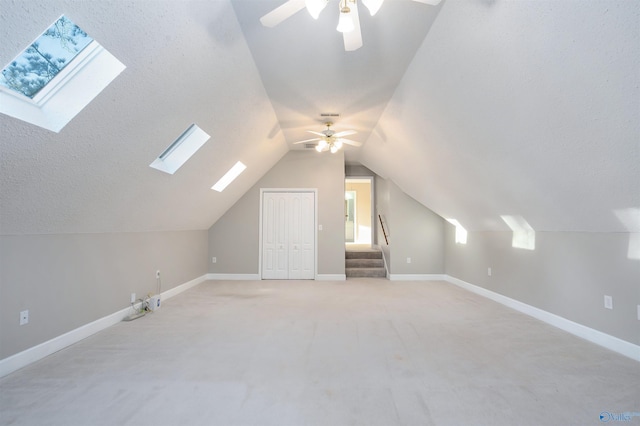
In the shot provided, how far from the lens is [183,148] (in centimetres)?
363

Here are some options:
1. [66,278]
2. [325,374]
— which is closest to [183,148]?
[66,278]

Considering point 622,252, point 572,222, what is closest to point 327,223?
point 572,222

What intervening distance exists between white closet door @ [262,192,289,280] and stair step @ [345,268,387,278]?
59.1 inches

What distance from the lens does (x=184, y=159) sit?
3623mm

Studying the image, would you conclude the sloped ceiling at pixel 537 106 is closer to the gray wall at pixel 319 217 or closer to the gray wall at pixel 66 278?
the gray wall at pixel 319 217

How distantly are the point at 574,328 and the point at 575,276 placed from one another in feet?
1.90

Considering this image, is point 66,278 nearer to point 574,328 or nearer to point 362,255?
point 574,328

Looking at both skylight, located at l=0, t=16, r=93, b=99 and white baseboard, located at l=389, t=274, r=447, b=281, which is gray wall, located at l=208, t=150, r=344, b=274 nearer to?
white baseboard, located at l=389, t=274, r=447, b=281

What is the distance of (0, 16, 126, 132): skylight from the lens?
1807 millimetres

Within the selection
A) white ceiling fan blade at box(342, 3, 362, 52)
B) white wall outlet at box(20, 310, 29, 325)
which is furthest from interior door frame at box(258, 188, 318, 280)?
white ceiling fan blade at box(342, 3, 362, 52)

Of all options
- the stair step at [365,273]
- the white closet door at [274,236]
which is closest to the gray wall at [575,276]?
the stair step at [365,273]

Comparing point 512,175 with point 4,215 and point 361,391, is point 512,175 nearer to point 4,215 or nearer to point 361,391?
point 361,391

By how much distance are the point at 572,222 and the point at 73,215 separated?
5210 mm

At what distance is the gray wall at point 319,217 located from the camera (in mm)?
6555
